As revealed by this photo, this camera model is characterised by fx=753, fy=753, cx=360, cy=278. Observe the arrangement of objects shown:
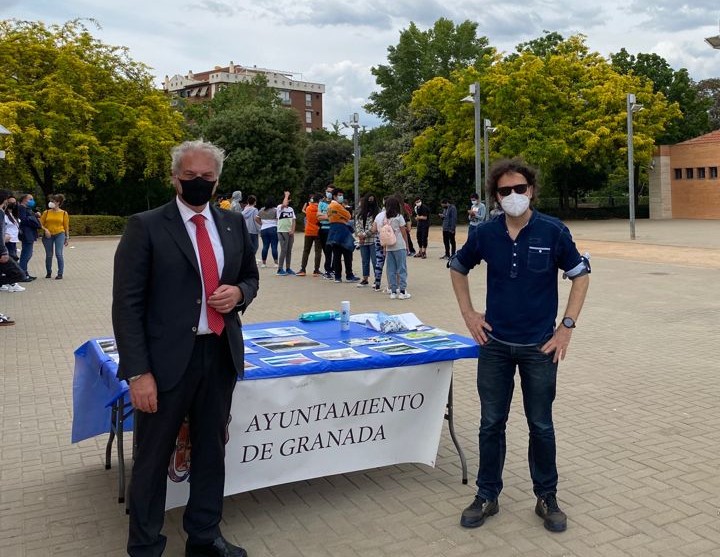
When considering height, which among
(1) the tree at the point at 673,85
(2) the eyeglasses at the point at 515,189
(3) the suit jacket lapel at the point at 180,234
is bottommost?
(3) the suit jacket lapel at the point at 180,234

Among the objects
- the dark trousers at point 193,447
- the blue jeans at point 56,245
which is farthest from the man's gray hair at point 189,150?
the blue jeans at point 56,245

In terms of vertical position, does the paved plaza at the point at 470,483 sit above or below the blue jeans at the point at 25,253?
below

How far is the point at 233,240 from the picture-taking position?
11.2ft

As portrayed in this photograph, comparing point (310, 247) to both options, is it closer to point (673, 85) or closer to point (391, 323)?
point (391, 323)

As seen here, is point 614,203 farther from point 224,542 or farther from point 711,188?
point 224,542

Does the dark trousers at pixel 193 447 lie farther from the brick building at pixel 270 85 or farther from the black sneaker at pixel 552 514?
the brick building at pixel 270 85

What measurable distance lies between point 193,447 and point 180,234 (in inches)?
39.8

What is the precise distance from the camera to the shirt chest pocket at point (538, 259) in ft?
12.2

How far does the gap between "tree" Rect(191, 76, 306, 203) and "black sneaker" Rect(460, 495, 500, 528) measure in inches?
1758

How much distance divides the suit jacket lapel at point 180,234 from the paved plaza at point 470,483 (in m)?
1.50

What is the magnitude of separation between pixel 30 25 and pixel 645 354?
37863 millimetres

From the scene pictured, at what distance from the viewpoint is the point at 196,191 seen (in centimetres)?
329

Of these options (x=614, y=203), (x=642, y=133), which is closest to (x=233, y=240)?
(x=642, y=133)

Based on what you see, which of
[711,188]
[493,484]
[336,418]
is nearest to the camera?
[493,484]
